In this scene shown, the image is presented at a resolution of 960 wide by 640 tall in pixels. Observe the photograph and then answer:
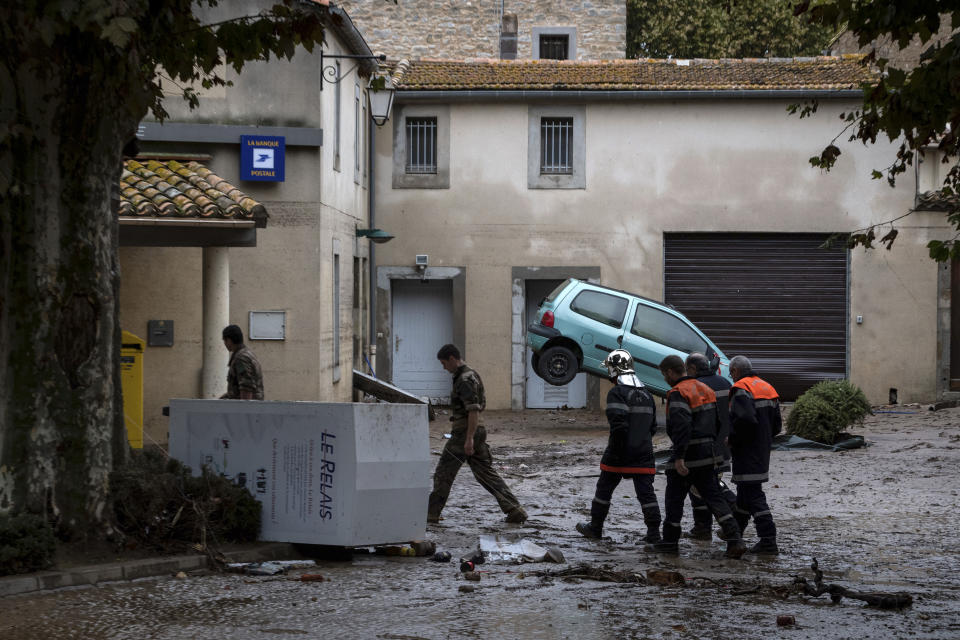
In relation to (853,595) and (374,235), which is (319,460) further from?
(374,235)

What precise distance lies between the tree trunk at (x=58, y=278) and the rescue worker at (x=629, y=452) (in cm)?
417

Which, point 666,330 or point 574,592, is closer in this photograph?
point 574,592

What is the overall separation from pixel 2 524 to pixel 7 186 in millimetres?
2216

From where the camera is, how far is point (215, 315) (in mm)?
16297

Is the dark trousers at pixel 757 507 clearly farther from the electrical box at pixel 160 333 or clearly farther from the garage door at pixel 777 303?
the garage door at pixel 777 303

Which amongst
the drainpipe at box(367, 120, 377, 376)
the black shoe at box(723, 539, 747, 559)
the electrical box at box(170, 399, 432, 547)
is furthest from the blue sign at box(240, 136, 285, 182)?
the black shoe at box(723, 539, 747, 559)

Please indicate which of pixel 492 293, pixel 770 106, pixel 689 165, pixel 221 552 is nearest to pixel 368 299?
pixel 492 293

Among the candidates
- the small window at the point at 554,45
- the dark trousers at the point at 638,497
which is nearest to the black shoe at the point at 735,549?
the dark trousers at the point at 638,497

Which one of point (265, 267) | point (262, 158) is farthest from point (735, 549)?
point (262, 158)

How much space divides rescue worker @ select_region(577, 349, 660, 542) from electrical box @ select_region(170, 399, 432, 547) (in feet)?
5.83

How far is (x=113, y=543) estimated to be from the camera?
30.3 feet

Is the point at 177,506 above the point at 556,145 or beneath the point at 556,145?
beneath

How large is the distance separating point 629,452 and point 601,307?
10252 millimetres

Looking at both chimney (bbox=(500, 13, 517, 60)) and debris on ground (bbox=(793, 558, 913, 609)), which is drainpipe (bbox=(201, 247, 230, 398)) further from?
chimney (bbox=(500, 13, 517, 60))
